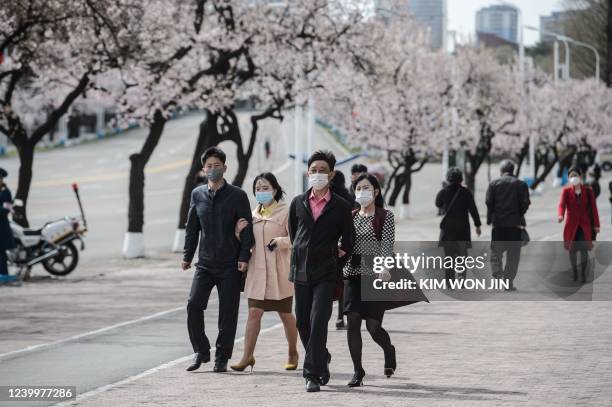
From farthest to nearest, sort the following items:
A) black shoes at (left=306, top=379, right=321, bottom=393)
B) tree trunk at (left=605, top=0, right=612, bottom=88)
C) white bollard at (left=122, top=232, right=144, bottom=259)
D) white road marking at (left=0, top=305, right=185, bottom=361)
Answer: tree trunk at (left=605, top=0, right=612, bottom=88)
white bollard at (left=122, top=232, right=144, bottom=259)
white road marking at (left=0, top=305, right=185, bottom=361)
black shoes at (left=306, top=379, right=321, bottom=393)

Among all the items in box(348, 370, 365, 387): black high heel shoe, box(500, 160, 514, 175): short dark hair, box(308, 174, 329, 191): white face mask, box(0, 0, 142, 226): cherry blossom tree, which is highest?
box(0, 0, 142, 226): cherry blossom tree

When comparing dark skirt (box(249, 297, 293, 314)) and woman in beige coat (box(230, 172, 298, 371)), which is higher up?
woman in beige coat (box(230, 172, 298, 371))

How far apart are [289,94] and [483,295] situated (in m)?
17.6

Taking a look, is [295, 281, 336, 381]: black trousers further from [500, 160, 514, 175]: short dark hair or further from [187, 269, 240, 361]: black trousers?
[500, 160, 514, 175]: short dark hair


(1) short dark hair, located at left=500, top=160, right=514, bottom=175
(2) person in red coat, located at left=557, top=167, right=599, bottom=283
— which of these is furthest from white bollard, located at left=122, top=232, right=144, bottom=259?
(1) short dark hair, located at left=500, top=160, right=514, bottom=175

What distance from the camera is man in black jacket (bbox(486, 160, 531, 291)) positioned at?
61.0 ft

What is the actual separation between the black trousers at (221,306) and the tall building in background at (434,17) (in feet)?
97.3

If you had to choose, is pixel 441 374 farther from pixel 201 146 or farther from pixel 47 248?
pixel 201 146

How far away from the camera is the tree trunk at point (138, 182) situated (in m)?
29.3

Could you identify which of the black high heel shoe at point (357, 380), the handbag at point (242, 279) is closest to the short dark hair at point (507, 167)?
the handbag at point (242, 279)

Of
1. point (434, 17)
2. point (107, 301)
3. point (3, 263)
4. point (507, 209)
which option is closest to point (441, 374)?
point (507, 209)

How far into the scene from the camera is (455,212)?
18.9m

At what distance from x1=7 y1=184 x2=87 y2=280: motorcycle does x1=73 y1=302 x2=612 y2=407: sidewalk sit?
29.4 ft

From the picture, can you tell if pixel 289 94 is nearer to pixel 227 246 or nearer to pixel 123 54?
pixel 123 54
